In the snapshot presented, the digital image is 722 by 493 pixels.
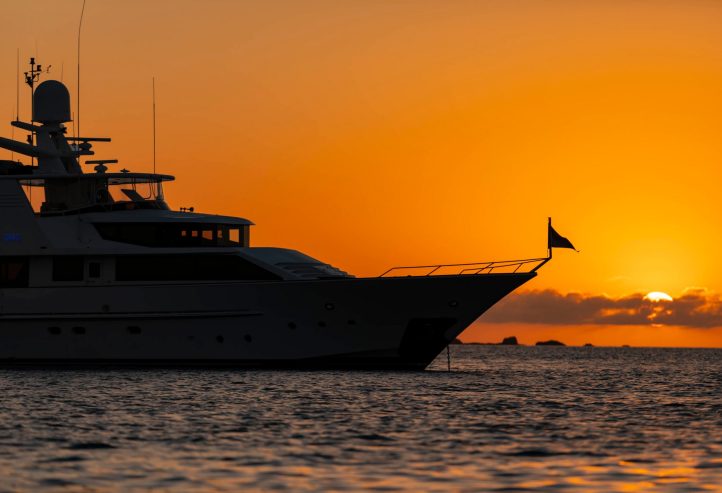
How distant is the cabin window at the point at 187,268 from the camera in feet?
136

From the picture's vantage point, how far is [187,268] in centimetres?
4175

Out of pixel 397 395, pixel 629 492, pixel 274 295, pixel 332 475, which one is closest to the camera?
pixel 629 492

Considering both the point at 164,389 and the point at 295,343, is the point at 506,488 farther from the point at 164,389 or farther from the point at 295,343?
the point at 295,343

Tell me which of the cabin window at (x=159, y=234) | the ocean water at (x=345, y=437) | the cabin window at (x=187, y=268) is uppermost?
the cabin window at (x=159, y=234)

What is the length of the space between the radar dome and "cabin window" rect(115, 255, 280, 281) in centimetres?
891

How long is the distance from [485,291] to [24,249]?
655 inches

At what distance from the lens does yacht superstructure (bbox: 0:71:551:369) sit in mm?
40844

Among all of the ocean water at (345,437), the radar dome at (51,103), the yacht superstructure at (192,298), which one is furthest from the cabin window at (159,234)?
the radar dome at (51,103)

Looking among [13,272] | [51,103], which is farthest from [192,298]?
[51,103]

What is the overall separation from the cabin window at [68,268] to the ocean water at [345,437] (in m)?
6.23

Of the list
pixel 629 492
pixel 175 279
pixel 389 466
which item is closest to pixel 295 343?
pixel 175 279

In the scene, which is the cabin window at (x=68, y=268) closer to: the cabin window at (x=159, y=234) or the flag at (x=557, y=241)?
the cabin window at (x=159, y=234)

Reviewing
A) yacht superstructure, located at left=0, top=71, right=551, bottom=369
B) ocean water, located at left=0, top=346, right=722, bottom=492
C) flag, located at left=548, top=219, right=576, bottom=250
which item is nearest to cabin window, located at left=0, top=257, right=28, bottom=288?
yacht superstructure, located at left=0, top=71, right=551, bottom=369

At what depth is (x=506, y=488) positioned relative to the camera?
625 inches
